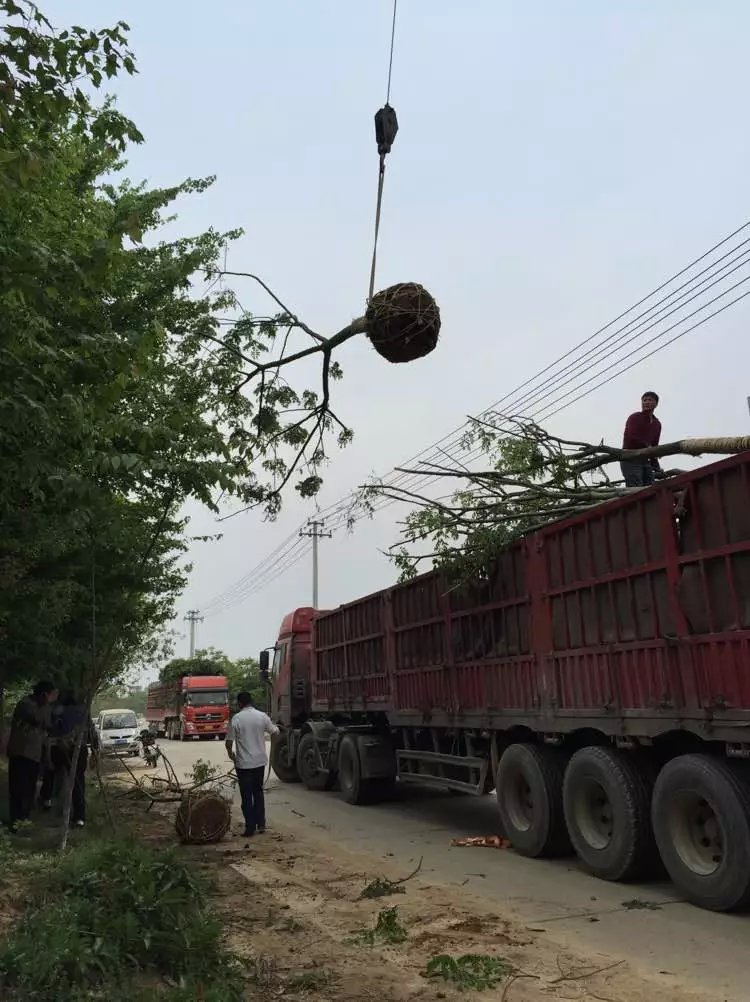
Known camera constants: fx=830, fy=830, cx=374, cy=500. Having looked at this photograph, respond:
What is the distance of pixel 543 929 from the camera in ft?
18.2

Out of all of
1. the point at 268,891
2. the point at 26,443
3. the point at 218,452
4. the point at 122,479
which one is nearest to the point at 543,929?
the point at 268,891

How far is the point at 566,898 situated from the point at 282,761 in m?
10.5

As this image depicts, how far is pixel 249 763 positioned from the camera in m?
9.85

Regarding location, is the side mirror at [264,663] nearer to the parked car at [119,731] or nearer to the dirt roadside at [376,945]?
the dirt roadside at [376,945]

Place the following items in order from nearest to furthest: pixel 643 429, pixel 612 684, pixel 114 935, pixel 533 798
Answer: pixel 114 935 < pixel 612 684 < pixel 533 798 < pixel 643 429

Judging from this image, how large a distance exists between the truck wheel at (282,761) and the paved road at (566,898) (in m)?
4.49

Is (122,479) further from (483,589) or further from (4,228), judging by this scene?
(483,589)

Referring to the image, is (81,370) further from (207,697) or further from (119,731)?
(207,697)

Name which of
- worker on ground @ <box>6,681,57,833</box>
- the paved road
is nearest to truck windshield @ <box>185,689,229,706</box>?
the paved road

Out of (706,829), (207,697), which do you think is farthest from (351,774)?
(207,697)

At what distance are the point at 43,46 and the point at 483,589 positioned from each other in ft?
21.1

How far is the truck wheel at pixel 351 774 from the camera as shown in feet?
40.6

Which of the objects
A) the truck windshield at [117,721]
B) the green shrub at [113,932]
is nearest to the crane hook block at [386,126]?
the green shrub at [113,932]

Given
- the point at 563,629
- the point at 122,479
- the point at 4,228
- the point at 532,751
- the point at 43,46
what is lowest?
the point at 532,751
